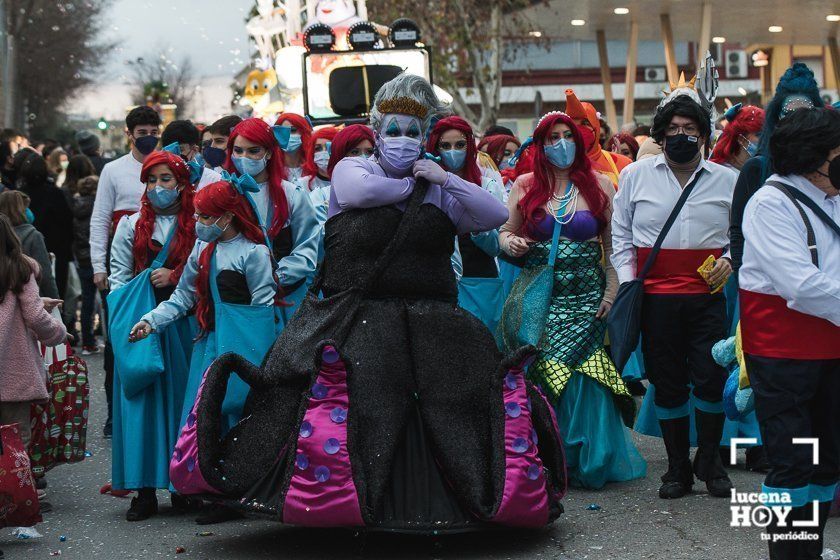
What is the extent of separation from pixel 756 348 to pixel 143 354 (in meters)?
3.31

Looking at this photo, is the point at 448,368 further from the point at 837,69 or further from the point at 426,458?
the point at 837,69

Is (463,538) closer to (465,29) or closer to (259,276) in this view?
(259,276)

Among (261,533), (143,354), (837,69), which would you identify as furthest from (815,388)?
(837,69)

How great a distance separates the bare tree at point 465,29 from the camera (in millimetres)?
29375

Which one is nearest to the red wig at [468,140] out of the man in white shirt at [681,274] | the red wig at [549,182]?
the red wig at [549,182]

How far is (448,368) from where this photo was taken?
6578 millimetres

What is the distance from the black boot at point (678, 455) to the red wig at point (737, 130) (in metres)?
2.04

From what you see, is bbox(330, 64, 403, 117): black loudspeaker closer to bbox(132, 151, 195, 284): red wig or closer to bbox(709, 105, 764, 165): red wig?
bbox(709, 105, 764, 165): red wig

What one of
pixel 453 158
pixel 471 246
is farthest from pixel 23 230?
pixel 453 158

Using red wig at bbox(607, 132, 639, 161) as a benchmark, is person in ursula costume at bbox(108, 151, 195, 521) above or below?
below

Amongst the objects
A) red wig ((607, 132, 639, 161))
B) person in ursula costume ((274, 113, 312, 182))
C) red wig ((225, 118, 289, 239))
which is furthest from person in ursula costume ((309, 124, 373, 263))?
red wig ((607, 132, 639, 161))

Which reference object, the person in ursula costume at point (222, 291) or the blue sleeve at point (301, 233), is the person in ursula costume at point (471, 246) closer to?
the blue sleeve at point (301, 233)

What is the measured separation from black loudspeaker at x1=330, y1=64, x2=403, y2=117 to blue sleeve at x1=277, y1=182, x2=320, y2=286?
9.86 m

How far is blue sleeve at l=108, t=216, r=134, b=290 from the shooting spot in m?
7.93
